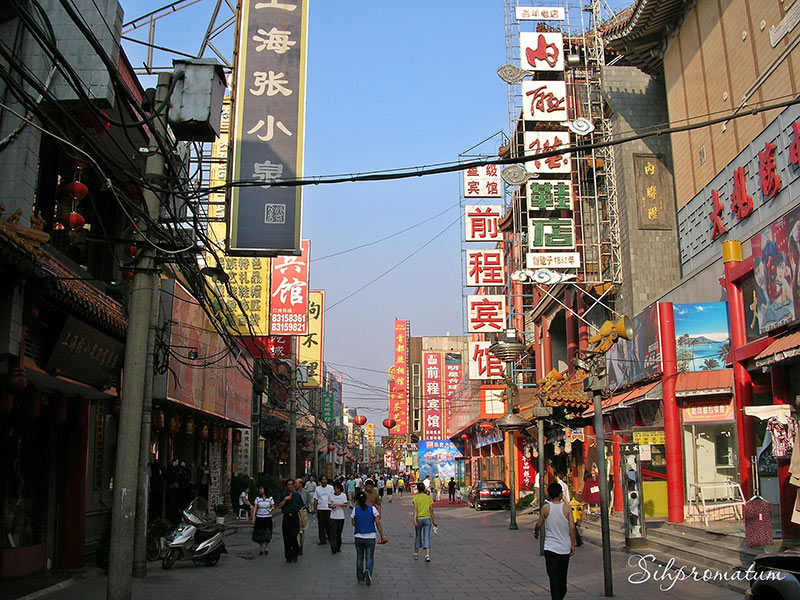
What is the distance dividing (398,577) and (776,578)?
812cm

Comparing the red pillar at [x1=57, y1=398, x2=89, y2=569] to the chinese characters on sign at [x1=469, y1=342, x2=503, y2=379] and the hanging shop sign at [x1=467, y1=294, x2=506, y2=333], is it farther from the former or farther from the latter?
the chinese characters on sign at [x1=469, y1=342, x2=503, y2=379]

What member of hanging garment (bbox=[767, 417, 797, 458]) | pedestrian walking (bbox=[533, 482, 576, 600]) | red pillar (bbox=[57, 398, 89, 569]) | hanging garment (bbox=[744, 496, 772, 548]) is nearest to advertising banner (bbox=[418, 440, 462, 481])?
red pillar (bbox=[57, 398, 89, 569])

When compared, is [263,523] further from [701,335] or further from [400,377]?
→ [400,377]

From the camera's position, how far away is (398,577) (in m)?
13.8

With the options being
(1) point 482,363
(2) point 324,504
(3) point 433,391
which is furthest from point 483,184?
(3) point 433,391

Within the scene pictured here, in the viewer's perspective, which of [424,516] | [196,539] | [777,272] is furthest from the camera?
[424,516]

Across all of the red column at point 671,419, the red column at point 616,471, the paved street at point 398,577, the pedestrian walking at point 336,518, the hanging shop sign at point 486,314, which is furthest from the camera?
the hanging shop sign at point 486,314

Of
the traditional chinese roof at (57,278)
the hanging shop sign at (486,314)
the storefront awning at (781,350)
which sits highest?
the hanging shop sign at (486,314)

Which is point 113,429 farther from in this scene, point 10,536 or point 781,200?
point 781,200

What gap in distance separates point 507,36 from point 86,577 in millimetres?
31405

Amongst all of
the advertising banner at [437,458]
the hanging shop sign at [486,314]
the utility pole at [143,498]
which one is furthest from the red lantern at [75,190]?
the advertising banner at [437,458]

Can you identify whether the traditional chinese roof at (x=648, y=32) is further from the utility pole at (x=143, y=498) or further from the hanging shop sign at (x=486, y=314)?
the utility pole at (x=143, y=498)

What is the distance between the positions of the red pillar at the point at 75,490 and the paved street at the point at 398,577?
61cm

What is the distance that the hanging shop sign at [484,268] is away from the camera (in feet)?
121
